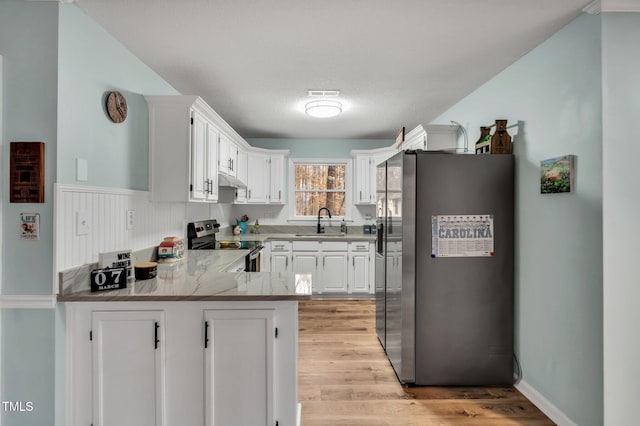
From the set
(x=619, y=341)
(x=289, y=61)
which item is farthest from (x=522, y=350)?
(x=289, y=61)

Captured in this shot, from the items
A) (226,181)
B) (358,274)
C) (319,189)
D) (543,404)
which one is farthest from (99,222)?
(319,189)

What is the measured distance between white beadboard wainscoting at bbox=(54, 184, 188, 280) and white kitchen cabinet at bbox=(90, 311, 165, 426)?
42 cm

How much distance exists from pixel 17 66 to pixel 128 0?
68cm

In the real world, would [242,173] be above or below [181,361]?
above

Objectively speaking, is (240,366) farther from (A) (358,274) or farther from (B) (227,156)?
(A) (358,274)

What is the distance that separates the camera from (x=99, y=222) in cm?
212

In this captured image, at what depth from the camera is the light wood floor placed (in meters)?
2.20

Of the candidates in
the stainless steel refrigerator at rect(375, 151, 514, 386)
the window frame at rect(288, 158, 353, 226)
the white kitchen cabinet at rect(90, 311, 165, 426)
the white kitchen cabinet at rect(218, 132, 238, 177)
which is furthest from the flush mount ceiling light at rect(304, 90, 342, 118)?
the white kitchen cabinet at rect(90, 311, 165, 426)

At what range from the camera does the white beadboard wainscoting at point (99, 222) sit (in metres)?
Answer: 1.83

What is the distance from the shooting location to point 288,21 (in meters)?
2.05

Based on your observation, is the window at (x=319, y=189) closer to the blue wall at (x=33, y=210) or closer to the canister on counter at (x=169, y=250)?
the canister on counter at (x=169, y=250)

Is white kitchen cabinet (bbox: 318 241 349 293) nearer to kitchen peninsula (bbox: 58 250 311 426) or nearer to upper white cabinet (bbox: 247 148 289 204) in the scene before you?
upper white cabinet (bbox: 247 148 289 204)

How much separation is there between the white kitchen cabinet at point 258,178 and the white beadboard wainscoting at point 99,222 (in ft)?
7.10

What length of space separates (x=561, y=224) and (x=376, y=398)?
5.61 ft
